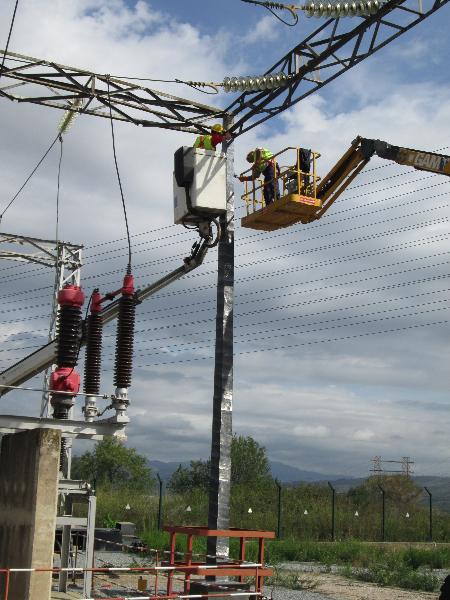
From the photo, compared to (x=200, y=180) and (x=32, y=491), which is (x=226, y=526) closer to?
(x=32, y=491)

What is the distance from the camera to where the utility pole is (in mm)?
15180

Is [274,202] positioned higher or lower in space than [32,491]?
higher

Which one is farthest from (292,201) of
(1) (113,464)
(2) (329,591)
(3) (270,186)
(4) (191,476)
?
(1) (113,464)

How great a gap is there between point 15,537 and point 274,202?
8111mm

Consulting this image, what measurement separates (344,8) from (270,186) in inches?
153

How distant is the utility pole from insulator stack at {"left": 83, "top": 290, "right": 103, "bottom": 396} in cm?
225

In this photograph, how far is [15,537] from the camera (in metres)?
12.7

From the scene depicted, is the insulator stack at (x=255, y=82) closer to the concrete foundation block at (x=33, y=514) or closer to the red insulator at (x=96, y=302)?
the red insulator at (x=96, y=302)

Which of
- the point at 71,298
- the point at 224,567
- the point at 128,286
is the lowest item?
the point at 224,567

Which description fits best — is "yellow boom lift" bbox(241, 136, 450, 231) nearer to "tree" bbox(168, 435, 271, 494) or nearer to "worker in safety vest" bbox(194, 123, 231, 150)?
"worker in safety vest" bbox(194, 123, 231, 150)

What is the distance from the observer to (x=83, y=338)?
673 inches

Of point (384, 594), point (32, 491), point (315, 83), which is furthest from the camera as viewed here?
point (384, 594)

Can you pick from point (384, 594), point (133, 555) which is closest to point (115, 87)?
point (384, 594)

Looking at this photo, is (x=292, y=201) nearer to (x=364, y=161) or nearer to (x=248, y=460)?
(x=364, y=161)
